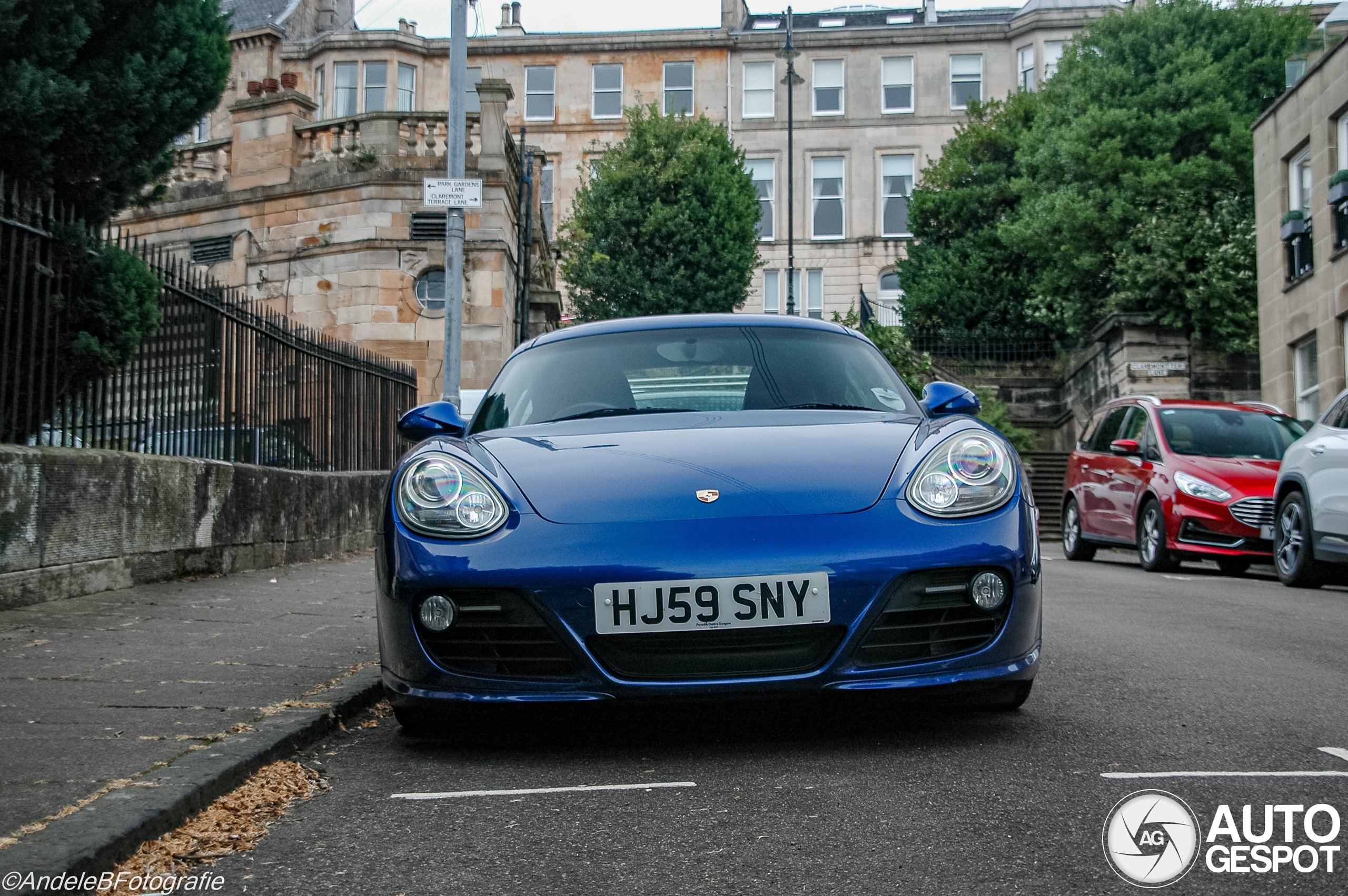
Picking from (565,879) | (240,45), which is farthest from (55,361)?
(240,45)

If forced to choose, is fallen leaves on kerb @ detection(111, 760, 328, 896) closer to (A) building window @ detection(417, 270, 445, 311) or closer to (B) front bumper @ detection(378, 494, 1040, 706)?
(B) front bumper @ detection(378, 494, 1040, 706)

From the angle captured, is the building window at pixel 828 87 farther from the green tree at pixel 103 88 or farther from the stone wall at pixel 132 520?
the green tree at pixel 103 88

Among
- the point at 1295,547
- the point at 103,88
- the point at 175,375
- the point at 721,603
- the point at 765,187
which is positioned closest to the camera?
the point at 721,603

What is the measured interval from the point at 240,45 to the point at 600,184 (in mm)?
15991

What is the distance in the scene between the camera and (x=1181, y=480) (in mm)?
12266

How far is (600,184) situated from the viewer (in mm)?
39750

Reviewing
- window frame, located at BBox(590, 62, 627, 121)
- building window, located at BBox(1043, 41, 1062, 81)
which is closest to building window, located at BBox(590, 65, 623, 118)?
window frame, located at BBox(590, 62, 627, 121)

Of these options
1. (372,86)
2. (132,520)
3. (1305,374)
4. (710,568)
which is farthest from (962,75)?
(710,568)

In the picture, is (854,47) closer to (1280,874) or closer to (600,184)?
(600,184)

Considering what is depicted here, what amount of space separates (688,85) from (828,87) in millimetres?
4968

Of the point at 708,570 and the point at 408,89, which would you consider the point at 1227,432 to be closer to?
the point at 708,570

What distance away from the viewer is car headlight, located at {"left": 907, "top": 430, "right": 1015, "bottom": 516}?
3.97 m

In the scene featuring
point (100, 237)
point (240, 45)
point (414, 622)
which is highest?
point (240, 45)

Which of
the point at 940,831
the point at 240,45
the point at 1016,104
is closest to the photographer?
the point at 940,831
